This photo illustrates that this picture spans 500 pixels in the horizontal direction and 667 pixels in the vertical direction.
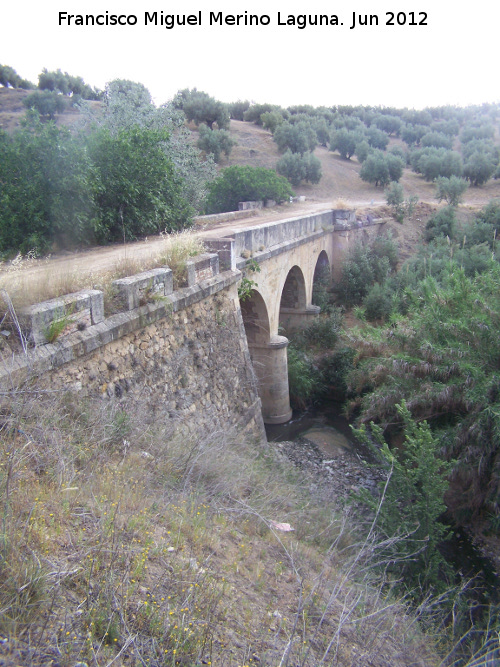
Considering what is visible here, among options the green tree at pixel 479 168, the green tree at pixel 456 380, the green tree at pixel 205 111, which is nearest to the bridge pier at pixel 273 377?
the green tree at pixel 456 380

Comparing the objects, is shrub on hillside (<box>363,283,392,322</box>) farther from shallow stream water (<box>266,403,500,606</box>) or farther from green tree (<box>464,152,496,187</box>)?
green tree (<box>464,152,496,187</box>)

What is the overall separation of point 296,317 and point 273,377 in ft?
11.6

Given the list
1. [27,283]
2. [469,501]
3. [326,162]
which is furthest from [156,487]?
[326,162]

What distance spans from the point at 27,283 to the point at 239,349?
12.5 feet

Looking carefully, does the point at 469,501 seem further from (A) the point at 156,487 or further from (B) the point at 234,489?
(A) the point at 156,487

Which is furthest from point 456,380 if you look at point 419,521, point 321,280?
point 321,280

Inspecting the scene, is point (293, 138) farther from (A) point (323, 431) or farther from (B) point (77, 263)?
(B) point (77, 263)

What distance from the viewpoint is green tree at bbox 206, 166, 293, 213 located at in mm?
15906

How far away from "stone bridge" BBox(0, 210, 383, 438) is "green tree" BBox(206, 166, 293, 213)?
17.9 feet

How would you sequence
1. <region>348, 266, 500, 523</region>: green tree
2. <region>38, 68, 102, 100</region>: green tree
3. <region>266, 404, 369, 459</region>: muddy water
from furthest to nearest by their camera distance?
<region>38, 68, 102, 100</region>: green tree → <region>266, 404, 369, 459</region>: muddy water → <region>348, 266, 500, 523</region>: green tree

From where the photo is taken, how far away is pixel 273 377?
36.6ft

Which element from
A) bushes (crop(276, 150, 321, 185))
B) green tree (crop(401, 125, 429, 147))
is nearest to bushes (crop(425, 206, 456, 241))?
bushes (crop(276, 150, 321, 185))

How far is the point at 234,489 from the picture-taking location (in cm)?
400

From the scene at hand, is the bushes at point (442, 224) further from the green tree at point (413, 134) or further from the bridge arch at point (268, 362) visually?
the green tree at point (413, 134)
